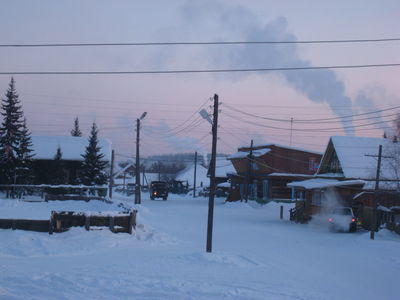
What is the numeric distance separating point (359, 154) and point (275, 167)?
1914 centimetres

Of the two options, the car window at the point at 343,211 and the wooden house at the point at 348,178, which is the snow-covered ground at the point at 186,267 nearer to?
the car window at the point at 343,211

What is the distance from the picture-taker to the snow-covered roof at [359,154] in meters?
35.7

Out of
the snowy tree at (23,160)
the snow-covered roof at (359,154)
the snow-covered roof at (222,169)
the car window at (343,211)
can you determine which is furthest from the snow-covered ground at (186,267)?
the snow-covered roof at (222,169)

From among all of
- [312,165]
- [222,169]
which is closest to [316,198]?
[312,165]

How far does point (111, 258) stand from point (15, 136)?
3395 cm

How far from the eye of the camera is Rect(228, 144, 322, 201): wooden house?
57.1 metres

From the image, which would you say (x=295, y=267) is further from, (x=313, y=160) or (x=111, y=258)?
(x=313, y=160)

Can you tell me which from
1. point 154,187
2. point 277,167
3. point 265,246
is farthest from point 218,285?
point 154,187

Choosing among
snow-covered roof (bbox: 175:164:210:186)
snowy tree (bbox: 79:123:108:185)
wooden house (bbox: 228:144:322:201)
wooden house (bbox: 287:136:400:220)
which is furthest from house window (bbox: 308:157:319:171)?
snow-covered roof (bbox: 175:164:210:186)

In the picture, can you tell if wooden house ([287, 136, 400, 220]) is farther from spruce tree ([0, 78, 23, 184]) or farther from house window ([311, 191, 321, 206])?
spruce tree ([0, 78, 23, 184])

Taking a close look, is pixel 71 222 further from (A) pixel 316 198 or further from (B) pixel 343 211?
(A) pixel 316 198

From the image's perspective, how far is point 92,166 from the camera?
5122 centimetres

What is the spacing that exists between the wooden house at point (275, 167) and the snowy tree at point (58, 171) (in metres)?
20.4

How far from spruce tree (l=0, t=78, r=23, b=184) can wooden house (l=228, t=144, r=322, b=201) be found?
25.1 metres
